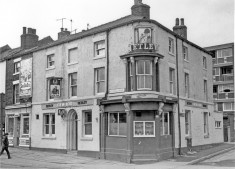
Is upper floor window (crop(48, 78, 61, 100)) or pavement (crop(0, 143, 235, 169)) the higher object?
upper floor window (crop(48, 78, 61, 100))

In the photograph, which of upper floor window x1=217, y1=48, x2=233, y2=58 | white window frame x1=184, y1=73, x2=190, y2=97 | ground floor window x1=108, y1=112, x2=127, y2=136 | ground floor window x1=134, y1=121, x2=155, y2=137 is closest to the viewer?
ground floor window x1=134, y1=121, x2=155, y2=137

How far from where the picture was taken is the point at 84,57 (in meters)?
25.0

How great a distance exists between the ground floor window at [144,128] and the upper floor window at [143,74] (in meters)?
2.21

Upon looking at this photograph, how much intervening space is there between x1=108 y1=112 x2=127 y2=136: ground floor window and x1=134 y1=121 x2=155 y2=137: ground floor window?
87cm

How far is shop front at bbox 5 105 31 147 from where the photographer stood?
29.3 metres

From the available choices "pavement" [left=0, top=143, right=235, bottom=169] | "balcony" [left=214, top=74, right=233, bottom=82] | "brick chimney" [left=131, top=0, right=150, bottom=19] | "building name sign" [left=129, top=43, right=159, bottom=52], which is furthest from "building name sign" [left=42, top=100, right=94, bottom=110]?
"balcony" [left=214, top=74, right=233, bottom=82]

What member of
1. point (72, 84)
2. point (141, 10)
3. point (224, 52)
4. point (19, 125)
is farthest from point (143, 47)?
point (224, 52)

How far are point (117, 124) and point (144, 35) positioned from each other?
6081 mm

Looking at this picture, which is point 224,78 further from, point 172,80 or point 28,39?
point 28,39

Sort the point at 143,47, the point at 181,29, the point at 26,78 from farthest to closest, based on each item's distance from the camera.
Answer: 1. the point at 181,29
2. the point at 26,78
3. the point at 143,47

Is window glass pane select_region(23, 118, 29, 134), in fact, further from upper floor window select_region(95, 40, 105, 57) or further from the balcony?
the balcony

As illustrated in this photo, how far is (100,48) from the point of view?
2408 cm

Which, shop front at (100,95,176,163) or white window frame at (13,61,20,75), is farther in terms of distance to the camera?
white window frame at (13,61,20,75)

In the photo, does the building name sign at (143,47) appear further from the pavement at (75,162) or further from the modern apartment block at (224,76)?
the modern apartment block at (224,76)
